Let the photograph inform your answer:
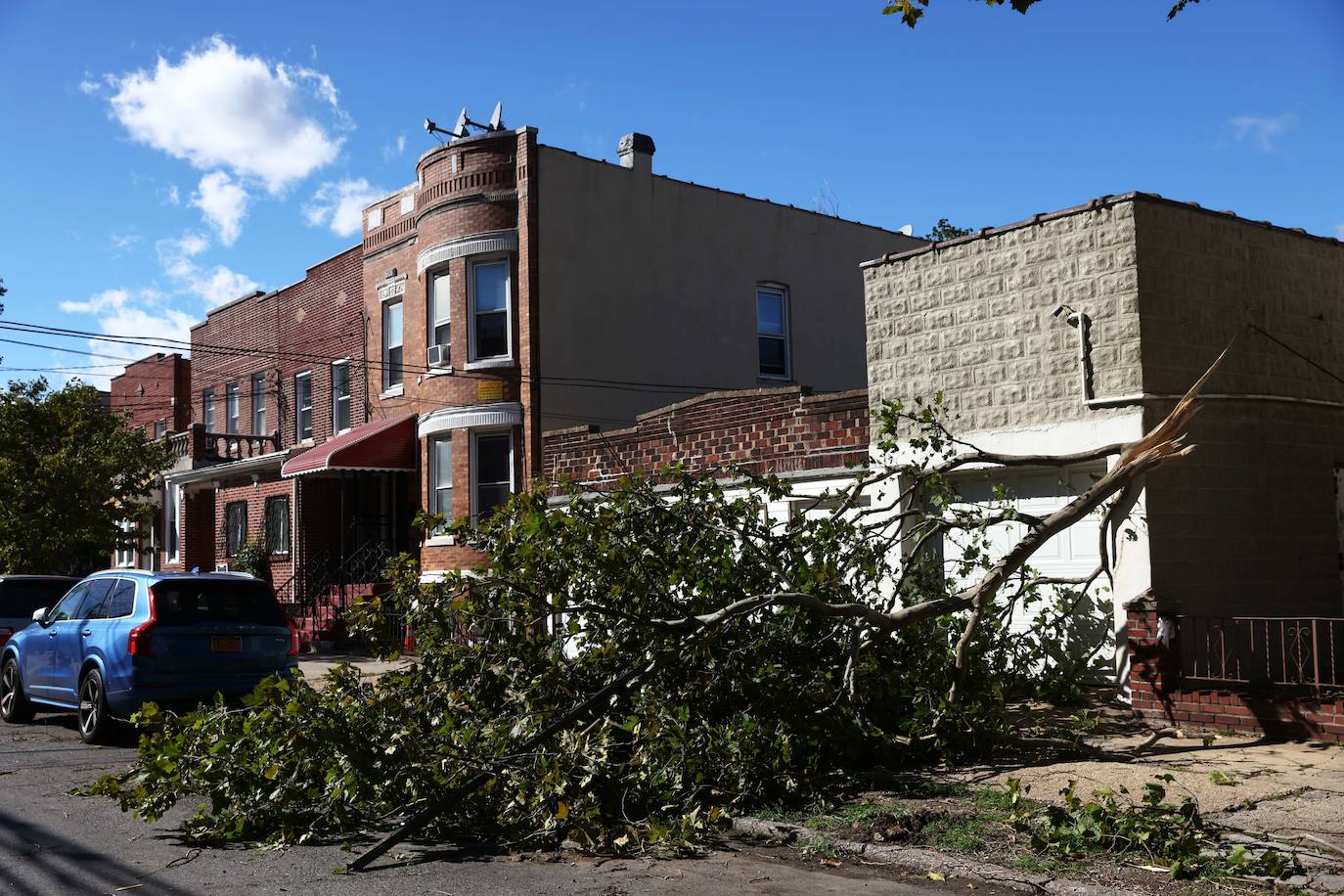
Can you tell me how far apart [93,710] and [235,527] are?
53.9ft

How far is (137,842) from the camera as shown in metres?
7.41

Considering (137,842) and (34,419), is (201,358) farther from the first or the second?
(137,842)

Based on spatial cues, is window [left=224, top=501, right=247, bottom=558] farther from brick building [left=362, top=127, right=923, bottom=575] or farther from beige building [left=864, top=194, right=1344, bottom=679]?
beige building [left=864, top=194, right=1344, bottom=679]

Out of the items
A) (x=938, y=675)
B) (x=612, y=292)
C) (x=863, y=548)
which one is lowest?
(x=938, y=675)

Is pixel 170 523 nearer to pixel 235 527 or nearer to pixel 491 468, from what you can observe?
pixel 235 527


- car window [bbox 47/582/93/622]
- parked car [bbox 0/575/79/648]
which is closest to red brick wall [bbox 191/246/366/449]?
parked car [bbox 0/575/79/648]

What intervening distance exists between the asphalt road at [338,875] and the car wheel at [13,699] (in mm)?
6026

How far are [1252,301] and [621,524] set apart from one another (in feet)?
23.6

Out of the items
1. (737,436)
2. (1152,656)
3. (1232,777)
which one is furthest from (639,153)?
(1232,777)

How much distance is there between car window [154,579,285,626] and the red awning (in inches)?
362

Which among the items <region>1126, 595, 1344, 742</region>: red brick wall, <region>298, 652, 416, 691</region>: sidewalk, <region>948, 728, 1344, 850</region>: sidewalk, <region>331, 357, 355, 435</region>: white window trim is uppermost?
<region>331, 357, 355, 435</region>: white window trim

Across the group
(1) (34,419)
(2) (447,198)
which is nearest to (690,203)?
(2) (447,198)

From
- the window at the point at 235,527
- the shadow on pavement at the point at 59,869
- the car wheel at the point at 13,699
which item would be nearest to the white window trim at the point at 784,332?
the window at the point at 235,527

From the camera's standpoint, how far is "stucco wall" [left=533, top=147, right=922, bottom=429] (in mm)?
20844
